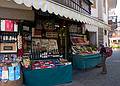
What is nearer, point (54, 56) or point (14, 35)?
point (14, 35)

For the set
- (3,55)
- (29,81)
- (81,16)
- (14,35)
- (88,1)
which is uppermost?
(88,1)

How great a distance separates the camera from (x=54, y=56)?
45.6 feet

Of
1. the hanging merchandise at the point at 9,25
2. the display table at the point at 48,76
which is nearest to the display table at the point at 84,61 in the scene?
the display table at the point at 48,76

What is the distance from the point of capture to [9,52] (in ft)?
36.2

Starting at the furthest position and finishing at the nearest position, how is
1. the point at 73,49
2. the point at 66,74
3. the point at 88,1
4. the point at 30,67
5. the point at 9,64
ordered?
the point at 88,1 < the point at 73,49 < the point at 66,74 < the point at 30,67 < the point at 9,64

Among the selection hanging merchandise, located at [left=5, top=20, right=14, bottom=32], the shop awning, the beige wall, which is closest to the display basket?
hanging merchandise, located at [left=5, top=20, right=14, bottom=32]

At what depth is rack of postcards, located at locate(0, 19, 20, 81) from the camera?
1046 cm

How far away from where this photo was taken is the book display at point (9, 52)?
1045 cm

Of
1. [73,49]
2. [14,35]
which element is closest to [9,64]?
[14,35]

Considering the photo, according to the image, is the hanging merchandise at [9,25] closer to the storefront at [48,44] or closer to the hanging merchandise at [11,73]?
the storefront at [48,44]

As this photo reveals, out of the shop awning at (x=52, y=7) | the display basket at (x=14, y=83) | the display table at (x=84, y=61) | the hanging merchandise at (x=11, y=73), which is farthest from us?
the display table at (x=84, y=61)

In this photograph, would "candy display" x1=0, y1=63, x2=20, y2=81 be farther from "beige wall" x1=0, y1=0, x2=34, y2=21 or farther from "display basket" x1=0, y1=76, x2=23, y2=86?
"beige wall" x1=0, y1=0, x2=34, y2=21

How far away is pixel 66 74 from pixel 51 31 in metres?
3.15

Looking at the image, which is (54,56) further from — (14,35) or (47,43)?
(14,35)
